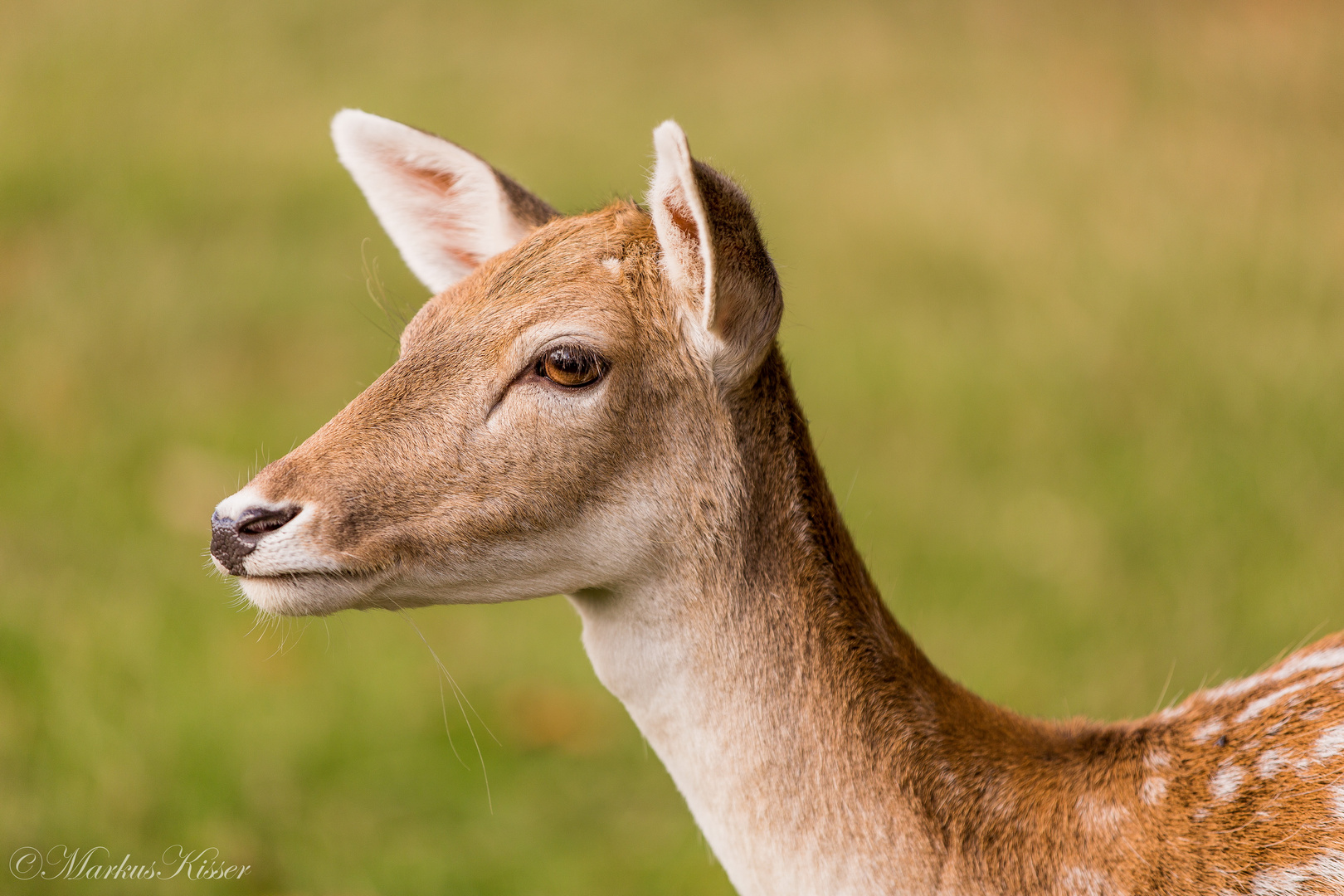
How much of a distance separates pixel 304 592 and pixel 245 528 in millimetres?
158

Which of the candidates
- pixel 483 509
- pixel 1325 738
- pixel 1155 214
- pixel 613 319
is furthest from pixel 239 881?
pixel 1155 214

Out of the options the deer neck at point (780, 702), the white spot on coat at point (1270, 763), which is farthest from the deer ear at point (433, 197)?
the white spot on coat at point (1270, 763)

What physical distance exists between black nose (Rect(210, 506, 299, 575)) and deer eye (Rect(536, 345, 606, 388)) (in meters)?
0.52

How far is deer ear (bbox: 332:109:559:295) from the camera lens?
3102 millimetres

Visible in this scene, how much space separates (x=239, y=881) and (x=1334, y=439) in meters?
5.08

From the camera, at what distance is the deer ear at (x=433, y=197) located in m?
3.10

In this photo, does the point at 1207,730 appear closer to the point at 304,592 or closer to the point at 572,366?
the point at 572,366

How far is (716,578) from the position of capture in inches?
102

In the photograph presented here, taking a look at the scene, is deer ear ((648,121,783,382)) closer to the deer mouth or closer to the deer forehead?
the deer forehead

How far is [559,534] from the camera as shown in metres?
2.54

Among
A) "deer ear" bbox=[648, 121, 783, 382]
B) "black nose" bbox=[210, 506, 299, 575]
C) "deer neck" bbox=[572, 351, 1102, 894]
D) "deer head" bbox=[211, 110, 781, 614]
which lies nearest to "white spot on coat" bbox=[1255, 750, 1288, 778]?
"deer neck" bbox=[572, 351, 1102, 894]

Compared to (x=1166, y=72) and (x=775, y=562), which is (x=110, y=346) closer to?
(x=775, y=562)

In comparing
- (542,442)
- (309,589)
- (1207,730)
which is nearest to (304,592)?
(309,589)

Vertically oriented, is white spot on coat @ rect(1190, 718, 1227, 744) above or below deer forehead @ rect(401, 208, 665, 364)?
below
